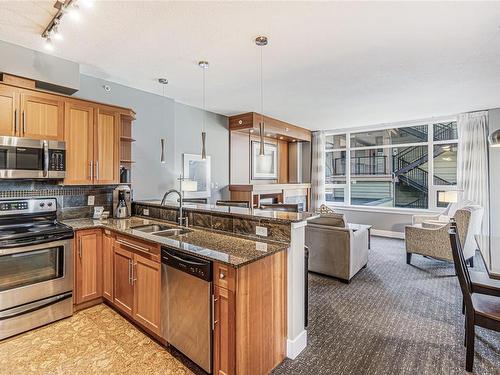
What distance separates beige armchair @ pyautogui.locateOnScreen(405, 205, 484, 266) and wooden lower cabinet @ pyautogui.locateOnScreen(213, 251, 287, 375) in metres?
3.42

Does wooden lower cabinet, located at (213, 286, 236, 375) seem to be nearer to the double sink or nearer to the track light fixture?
the double sink

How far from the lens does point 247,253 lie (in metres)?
1.94

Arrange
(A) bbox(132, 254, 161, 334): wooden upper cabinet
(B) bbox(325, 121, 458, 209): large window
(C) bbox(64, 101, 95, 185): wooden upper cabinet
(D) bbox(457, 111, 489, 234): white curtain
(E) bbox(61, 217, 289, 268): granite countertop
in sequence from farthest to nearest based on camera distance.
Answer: (B) bbox(325, 121, 458, 209): large window < (D) bbox(457, 111, 489, 234): white curtain < (C) bbox(64, 101, 95, 185): wooden upper cabinet < (A) bbox(132, 254, 161, 334): wooden upper cabinet < (E) bbox(61, 217, 289, 268): granite countertop

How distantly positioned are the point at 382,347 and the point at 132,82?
14.2ft

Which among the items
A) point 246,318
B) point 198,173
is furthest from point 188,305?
point 198,173

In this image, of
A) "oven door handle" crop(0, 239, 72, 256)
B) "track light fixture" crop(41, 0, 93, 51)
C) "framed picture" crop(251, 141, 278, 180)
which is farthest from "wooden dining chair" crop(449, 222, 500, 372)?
"framed picture" crop(251, 141, 278, 180)

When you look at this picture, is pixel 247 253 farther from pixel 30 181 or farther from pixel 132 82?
pixel 132 82

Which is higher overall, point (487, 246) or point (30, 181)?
point (30, 181)

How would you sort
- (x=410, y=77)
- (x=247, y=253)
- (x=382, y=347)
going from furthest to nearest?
(x=410, y=77), (x=382, y=347), (x=247, y=253)

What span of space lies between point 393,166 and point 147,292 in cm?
664

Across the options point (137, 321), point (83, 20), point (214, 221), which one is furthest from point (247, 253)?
point (83, 20)

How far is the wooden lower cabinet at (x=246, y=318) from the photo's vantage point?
1728 mm

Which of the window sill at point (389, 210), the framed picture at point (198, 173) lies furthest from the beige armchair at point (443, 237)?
the framed picture at point (198, 173)

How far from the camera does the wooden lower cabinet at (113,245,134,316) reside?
2605 mm
